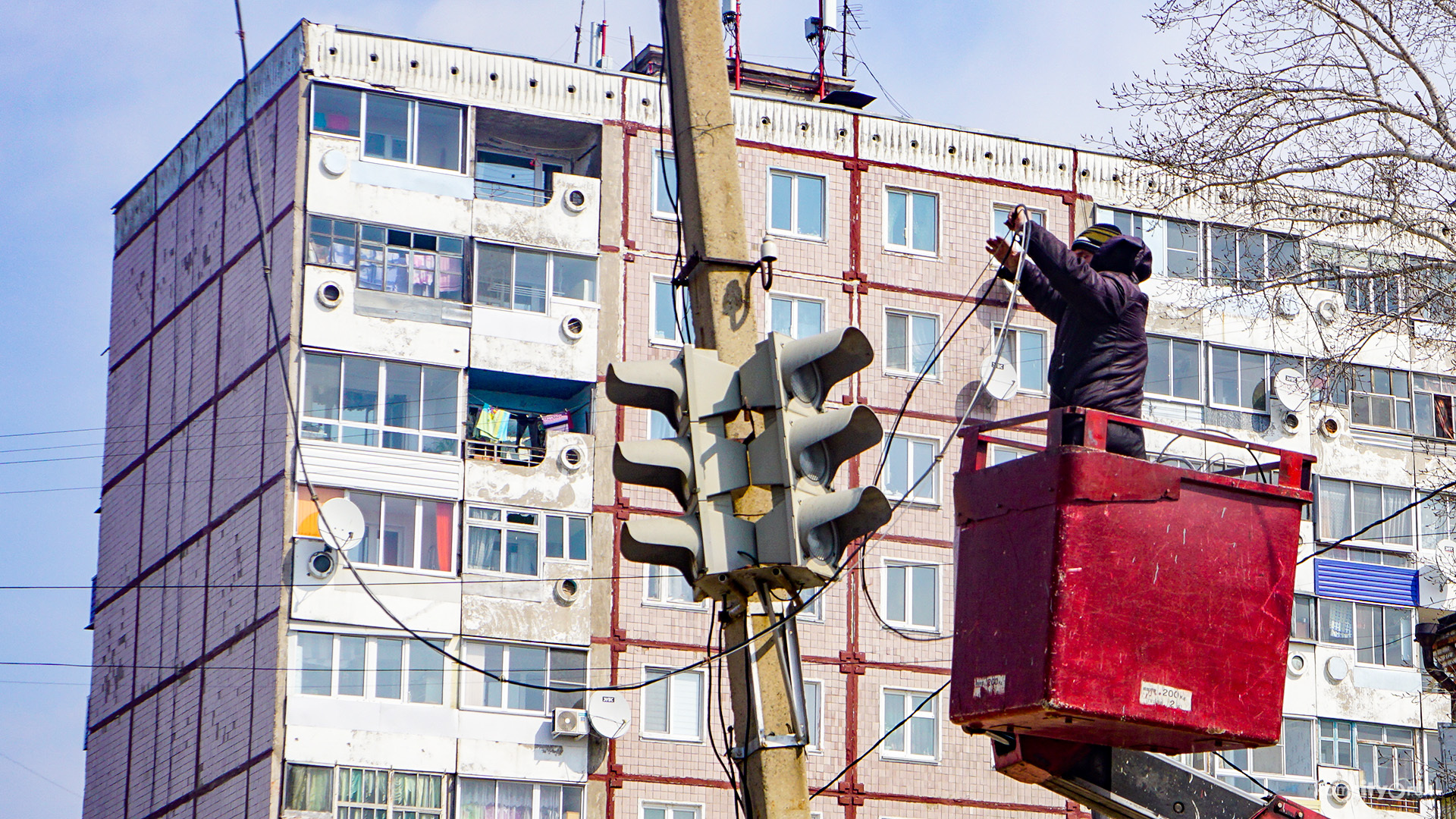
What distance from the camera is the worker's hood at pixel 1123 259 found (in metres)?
14.9

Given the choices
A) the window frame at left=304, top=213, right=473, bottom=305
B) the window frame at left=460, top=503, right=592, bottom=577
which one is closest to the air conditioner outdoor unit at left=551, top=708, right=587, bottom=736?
the window frame at left=460, top=503, right=592, bottom=577

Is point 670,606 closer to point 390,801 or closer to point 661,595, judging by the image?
point 661,595

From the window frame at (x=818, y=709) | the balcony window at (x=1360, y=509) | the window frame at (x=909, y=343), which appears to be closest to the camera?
the window frame at (x=818, y=709)

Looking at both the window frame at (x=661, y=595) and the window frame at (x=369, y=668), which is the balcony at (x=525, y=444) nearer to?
the window frame at (x=661, y=595)

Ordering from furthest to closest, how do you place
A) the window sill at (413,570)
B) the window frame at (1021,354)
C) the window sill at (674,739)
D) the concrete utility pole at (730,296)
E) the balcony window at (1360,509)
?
the balcony window at (1360,509)
the window frame at (1021,354)
the window sill at (674,739)
the window sill at (413,570)
the concrete utility pole at (730,296)

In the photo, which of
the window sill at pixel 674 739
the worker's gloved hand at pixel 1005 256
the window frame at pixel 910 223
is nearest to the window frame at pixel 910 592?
the window sill at pixel 674 739

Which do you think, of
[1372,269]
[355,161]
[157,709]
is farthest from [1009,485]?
[157,709]

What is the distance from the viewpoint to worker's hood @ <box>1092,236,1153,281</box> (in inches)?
586

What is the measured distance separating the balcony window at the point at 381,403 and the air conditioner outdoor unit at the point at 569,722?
4.75m

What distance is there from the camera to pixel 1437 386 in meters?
47.6

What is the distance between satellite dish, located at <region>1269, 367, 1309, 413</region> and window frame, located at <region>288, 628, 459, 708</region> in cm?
1709

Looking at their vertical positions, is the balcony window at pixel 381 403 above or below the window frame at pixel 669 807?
above

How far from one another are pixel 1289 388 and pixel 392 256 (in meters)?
17.5

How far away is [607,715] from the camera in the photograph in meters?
38.3
